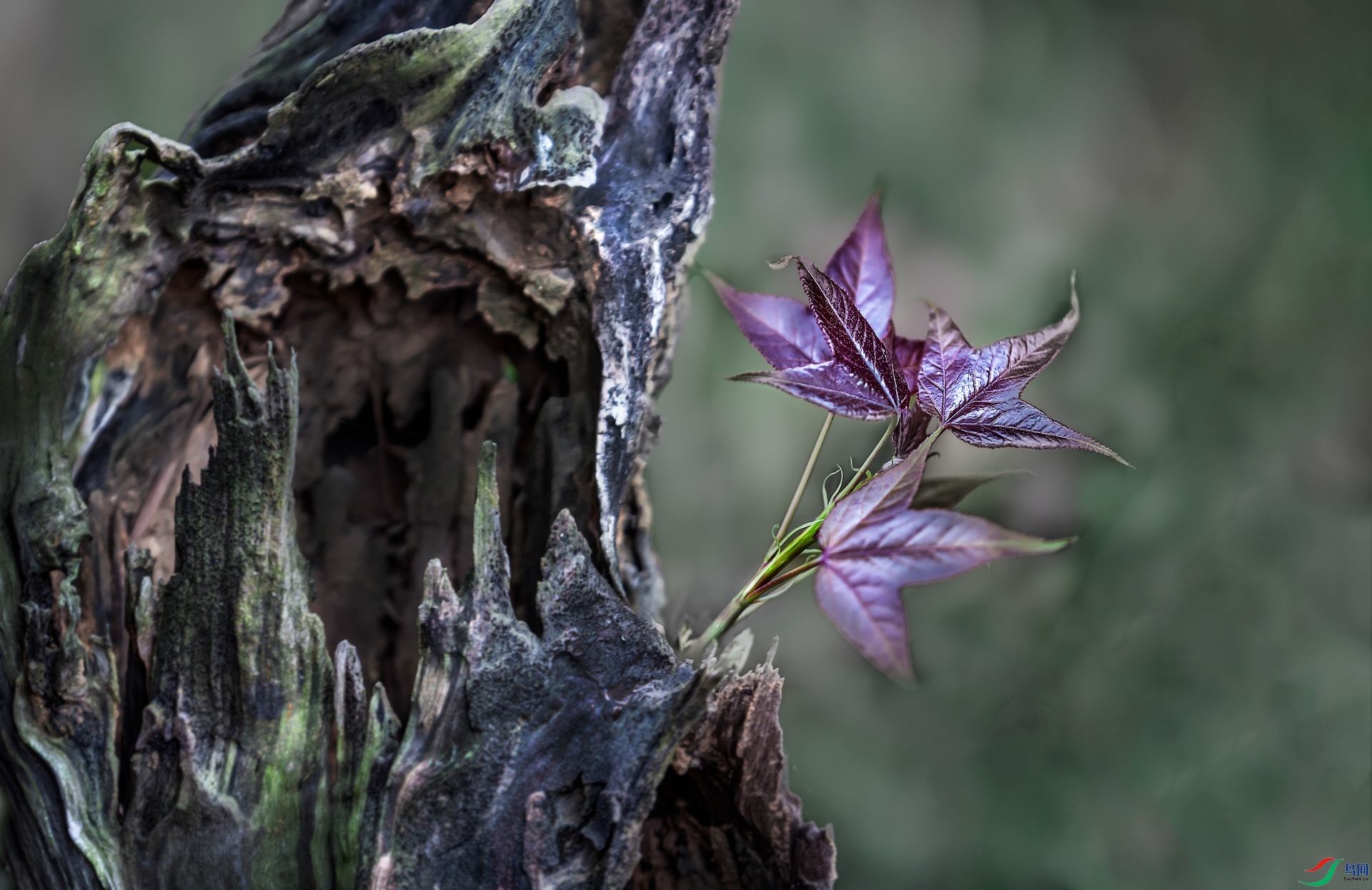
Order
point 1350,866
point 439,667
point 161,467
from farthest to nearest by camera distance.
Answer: point 1350,866, point 161,467, point 439,667

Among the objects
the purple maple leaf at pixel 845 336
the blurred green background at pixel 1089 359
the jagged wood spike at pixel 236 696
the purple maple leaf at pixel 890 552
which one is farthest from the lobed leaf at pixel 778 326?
the blurred green background at pixel 1089 359

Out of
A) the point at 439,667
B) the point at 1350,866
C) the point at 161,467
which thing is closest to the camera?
the point at 439,667

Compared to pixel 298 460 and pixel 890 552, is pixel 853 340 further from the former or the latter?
pixel 298 460

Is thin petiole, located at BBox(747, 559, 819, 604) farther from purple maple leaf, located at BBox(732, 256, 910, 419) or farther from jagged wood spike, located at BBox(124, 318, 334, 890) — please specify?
jagged wood spike, located at BBox(124, 318, 334, 890)

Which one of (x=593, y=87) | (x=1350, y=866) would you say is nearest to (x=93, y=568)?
(x=593, y=87)

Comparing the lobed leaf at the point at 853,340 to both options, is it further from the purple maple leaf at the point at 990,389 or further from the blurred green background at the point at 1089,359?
the blurred green background at the point at 1089,359

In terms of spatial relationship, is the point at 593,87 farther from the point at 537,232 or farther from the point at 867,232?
the point at 867,232

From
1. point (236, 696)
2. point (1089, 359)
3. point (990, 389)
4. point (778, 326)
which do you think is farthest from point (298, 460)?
point (1089, 359)
